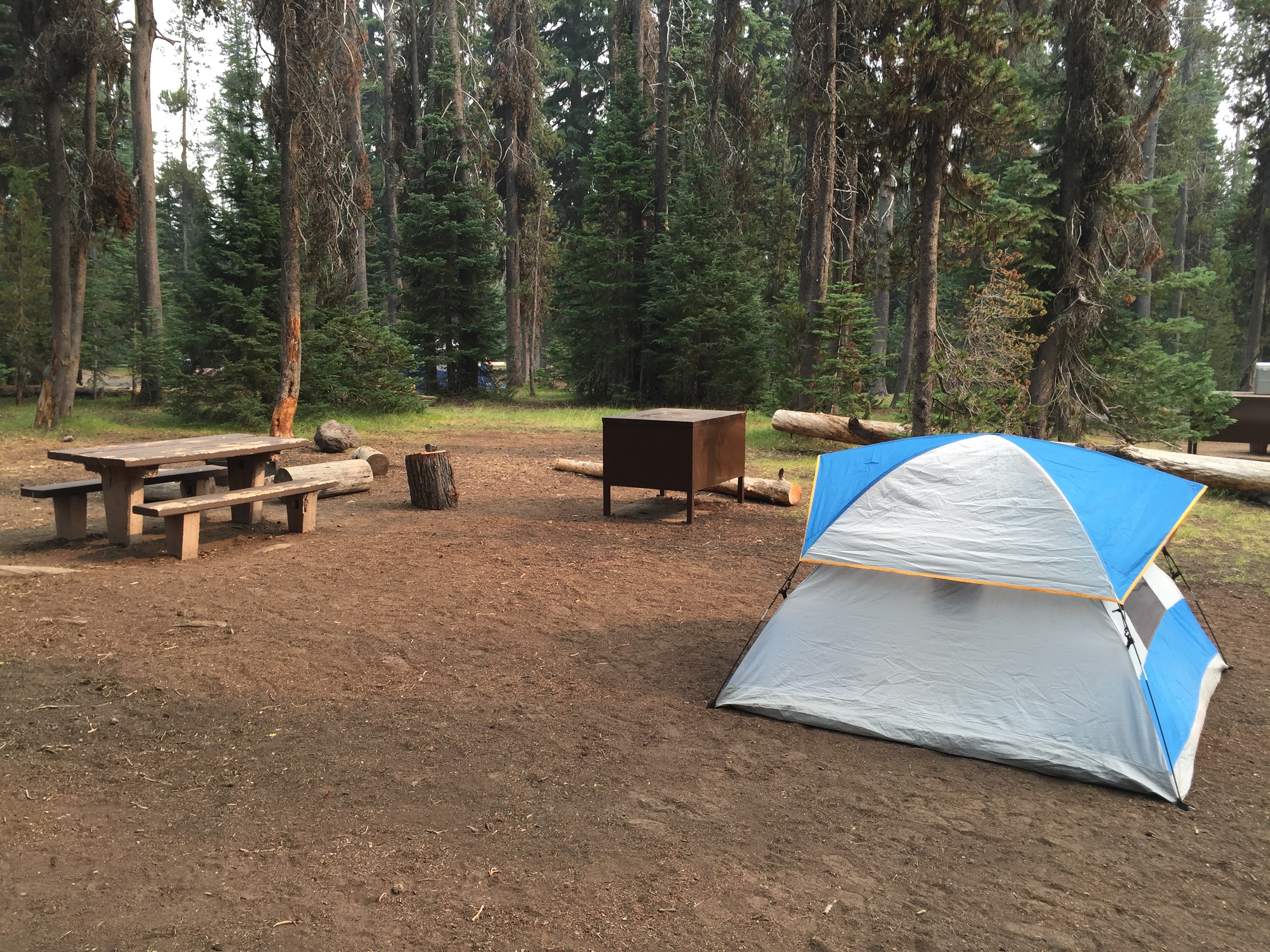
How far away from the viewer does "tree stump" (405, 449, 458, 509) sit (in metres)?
10.6

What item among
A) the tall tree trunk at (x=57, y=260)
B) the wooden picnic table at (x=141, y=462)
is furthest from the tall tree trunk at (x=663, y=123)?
the wooden picnic table at (x=141, y=462)

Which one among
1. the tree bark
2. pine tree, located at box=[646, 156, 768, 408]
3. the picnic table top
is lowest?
the picnic table top

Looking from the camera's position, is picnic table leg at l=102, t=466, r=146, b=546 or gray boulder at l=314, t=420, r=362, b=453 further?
gray boulder at l=314, t=420, r=362, b=453

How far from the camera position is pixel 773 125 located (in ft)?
70.2

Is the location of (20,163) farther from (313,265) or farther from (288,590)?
(288,590)

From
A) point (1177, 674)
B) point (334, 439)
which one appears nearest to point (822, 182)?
point (334, 439)

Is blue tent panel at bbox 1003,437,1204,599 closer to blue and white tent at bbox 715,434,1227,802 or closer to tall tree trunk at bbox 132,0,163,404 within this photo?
blue and white tent at bbox 715,434,1227,802

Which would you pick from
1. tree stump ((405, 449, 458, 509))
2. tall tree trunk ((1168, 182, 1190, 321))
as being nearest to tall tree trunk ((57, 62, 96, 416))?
tree stump ((405, 449, 458, 509))

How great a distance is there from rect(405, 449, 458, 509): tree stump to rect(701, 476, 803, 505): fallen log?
10.4 feet

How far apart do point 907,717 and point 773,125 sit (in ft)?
63.6

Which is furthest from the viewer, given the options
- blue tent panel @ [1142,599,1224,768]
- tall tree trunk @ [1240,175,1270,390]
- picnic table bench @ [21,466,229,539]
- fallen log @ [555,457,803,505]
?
tall tree trunk @ [1240,175,1270,390]

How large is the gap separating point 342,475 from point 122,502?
3296 mm

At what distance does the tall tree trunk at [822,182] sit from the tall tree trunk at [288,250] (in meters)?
8.98

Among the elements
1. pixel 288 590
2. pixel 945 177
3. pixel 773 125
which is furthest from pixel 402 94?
pixel 288 590
